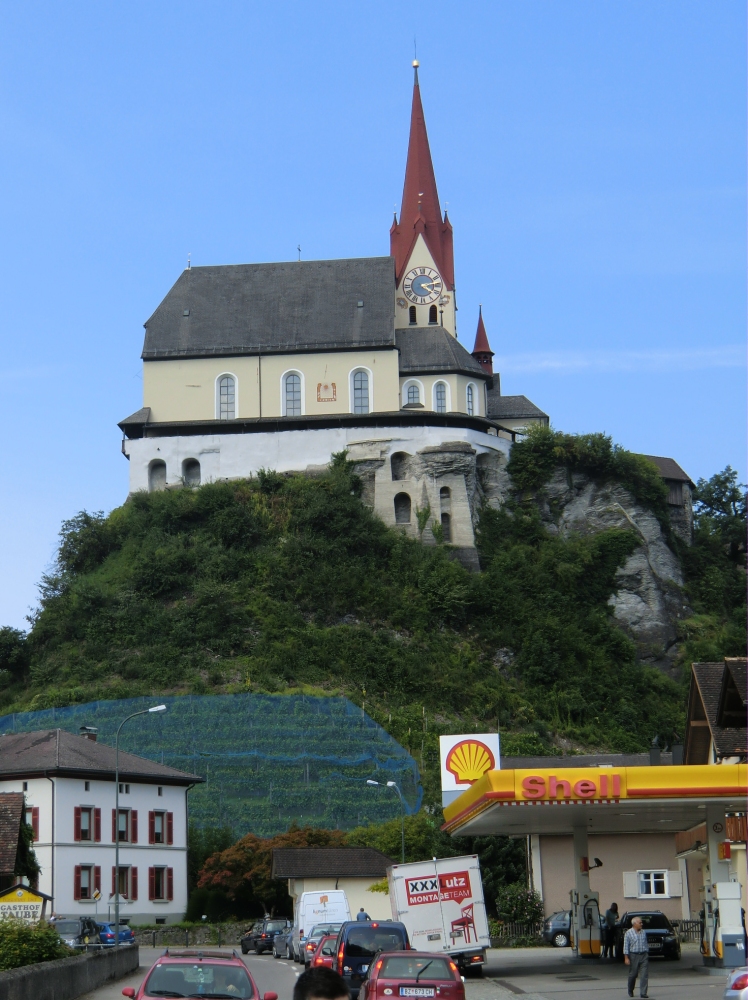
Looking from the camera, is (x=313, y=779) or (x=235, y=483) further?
(x=235, y=483)

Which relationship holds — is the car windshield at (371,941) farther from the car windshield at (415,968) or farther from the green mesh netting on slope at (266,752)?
the green mesh netting on slope at (266,752)

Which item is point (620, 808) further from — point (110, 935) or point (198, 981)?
point (110, 935)

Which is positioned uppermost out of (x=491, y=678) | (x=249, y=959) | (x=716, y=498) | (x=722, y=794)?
(x=716, y=498)

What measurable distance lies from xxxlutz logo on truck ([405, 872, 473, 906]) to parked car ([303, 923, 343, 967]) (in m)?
2.48

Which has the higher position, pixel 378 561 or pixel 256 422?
pixel 256 422

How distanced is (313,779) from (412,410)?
32881mm

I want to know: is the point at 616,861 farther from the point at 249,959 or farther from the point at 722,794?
the point at 722,794

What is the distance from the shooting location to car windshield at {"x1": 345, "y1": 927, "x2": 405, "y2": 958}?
2644 centimetres

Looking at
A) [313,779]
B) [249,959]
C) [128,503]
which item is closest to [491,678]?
[313,779]

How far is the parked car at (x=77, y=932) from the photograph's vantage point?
3628cm

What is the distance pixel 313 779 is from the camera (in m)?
62.8

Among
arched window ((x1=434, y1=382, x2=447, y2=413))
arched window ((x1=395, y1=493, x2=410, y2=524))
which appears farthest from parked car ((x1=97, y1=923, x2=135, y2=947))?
arched window ((x1=434, y1=382, x2=447, y2=413))

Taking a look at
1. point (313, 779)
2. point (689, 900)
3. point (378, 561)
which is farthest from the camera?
point (378, 561)

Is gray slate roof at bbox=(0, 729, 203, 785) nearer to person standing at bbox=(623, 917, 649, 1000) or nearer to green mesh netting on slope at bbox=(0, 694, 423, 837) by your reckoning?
green mesh netting on slope at bbox=(0, 694, 423, 837)
